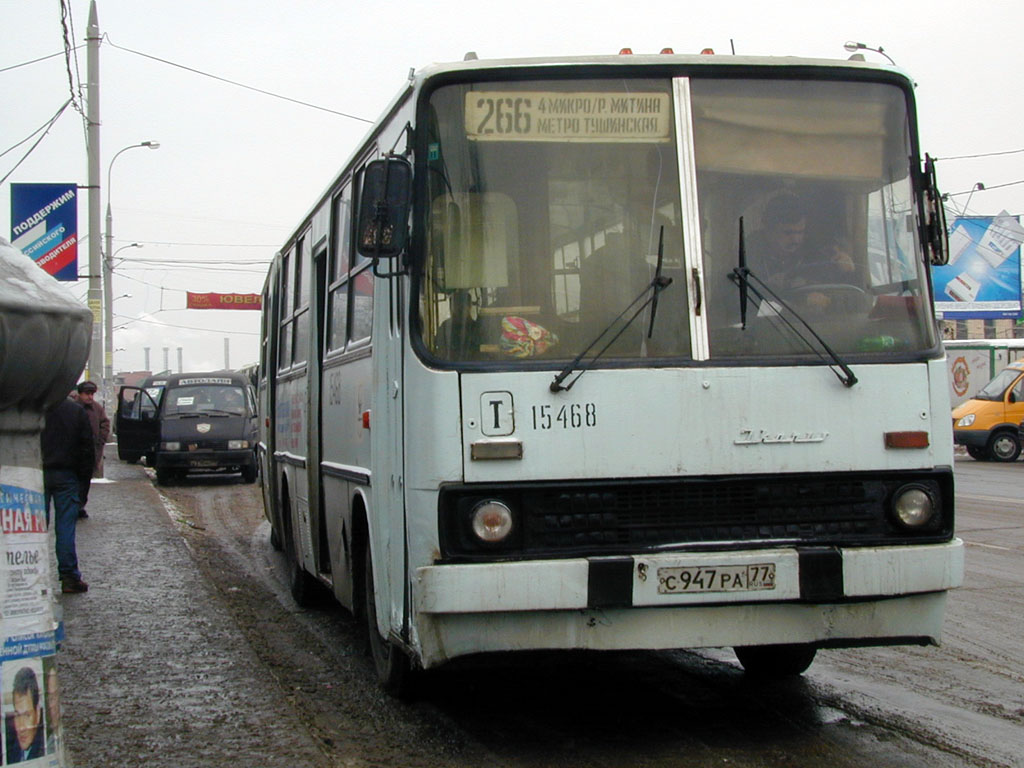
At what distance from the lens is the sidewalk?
5.90 m

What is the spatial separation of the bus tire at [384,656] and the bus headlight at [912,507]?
7.75ft

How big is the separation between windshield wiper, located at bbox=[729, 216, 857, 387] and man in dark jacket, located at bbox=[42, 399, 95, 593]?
6.67 meters

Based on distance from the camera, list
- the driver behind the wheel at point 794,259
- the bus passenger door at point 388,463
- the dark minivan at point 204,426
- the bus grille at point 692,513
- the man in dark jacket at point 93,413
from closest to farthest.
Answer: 1. the bus grille at point 692,513
2. the driver behind the wheel at point 794,259
3. the bus passenger door at point 388,463
4. the man in dark jacket at point 93,413
5. the dark minivan at point 204,426

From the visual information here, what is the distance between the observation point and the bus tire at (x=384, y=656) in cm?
648

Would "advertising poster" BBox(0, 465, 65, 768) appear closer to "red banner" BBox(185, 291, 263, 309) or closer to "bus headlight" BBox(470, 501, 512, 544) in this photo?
"bus headlight" BBox(470, 501, 512, 544)

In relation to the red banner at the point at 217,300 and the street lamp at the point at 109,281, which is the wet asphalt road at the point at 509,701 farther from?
the red banner at the point at 217,300

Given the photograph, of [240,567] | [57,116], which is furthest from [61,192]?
[57,116]

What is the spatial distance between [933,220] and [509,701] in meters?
3.03

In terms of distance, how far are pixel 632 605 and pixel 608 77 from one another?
7.17 ft

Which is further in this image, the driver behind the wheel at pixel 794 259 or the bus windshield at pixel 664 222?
the driver behind the wheel at pixel 794 259

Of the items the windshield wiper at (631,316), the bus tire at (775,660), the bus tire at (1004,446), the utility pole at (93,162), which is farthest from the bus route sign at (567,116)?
the bus tire at (1004,446)

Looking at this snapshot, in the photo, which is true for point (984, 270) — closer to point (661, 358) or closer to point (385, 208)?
point (661, 358)

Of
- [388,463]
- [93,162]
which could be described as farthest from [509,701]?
[93,162]

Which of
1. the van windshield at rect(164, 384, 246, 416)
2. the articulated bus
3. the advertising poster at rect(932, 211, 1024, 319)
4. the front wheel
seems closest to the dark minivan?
the van windshield at rect(164, 384, 246, 416)
